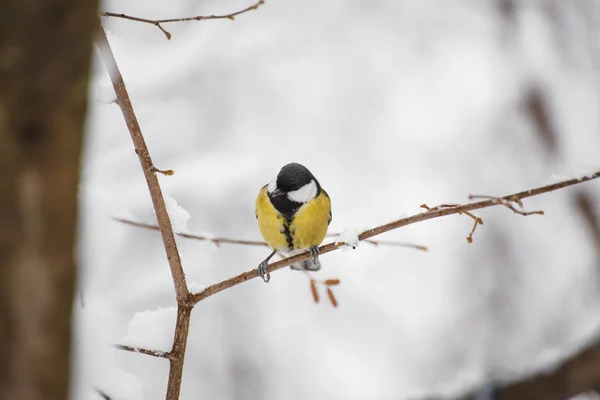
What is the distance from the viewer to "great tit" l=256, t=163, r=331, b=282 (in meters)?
1.86

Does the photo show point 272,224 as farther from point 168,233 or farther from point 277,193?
point 168,233

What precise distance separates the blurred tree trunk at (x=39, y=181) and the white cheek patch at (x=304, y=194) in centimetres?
124

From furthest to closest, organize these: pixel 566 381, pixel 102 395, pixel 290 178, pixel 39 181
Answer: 1. pixel 566 381
2. pixel 290 178
3. pixel 102 395
4. pixel 39 181

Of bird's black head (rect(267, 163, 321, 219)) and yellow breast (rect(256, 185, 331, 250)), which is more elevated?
bird's black head (rect(267, 163, 321, 219))

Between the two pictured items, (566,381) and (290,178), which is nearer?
(290,178)

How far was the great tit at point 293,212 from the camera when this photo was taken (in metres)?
1.86

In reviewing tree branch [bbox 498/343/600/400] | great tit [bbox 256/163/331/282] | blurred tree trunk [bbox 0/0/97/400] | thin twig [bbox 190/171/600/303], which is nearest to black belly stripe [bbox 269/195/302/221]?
great tit [bbox 256/163/331/282]

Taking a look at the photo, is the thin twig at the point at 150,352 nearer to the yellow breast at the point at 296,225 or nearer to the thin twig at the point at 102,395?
the thin twig at the point at 102,395

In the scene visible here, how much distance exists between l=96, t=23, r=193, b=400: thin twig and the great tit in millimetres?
785

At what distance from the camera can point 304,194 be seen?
6.27ft

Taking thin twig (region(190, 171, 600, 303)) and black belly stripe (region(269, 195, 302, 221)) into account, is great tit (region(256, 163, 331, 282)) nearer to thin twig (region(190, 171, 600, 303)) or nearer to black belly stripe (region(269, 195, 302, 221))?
black belly stripe (region(269, 195, 302, 221))

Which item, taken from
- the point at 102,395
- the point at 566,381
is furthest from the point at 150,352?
the point at 566,381

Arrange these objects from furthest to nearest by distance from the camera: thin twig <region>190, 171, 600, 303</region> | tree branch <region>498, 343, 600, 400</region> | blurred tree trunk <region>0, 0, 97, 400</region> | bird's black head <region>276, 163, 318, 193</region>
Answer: tree branch <region>498, 343, 600, 400</region>
bird's black head <region>276, 163, 318, 193</region>
thin twig <region>190, 171, 600, 303</region>
blurred tree trunk <region>0, 0, 97, 400</region>

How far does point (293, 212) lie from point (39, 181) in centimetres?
130
